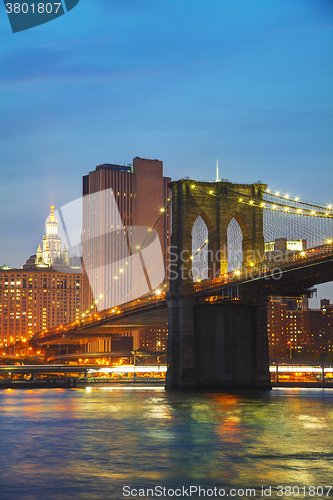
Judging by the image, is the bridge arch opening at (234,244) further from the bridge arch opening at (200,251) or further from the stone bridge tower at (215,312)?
the bridge arch opening at (200,251)

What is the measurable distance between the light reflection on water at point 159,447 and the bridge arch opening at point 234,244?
65.7 feet

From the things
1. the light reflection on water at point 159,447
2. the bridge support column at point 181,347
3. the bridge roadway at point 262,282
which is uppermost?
the bridge roadway at point 262,282

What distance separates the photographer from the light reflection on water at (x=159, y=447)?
25.6 meters

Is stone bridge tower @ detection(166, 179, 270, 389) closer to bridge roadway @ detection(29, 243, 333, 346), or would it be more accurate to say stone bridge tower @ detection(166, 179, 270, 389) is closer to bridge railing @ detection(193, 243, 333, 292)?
bridge roadway @ detection(29, 243, 333, 346)

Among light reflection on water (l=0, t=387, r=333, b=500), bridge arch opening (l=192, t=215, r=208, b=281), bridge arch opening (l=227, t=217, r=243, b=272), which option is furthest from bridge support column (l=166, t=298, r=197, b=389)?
bridge arch opening (l=192, t=215, r=208, b=281)

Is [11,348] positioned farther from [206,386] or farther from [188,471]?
[188,471]

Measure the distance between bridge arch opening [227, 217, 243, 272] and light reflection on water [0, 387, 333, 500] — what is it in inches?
788

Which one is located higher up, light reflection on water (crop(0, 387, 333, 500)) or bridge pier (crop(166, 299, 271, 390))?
bridge pier (crop(166, 299, 271, 390))

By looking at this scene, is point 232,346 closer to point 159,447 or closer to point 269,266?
point 269,266

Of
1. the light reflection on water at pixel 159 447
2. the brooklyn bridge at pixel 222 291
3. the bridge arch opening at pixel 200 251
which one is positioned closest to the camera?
the light reflection on water at pixel 159 447

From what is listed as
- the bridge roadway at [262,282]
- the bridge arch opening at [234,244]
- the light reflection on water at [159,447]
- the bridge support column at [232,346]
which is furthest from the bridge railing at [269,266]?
the light reflection on water at [159,447]

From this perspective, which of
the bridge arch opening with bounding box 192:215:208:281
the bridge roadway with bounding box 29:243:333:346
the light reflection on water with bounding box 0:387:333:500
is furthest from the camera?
the bridge arch opening with bounding box 192:215:208:281

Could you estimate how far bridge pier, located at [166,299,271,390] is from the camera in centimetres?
6906

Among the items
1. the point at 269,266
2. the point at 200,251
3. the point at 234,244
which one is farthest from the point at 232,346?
the point at 200,251
